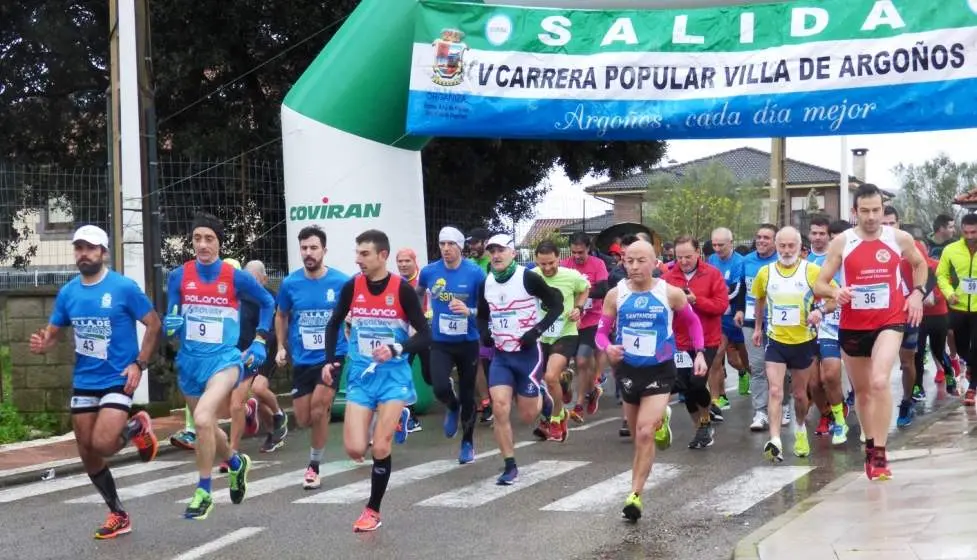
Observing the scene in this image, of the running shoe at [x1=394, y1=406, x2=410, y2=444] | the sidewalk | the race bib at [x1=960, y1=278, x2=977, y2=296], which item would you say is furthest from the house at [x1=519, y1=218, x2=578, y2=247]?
the running shoe at [x1=394, y1=406, x2=410, y2=444]

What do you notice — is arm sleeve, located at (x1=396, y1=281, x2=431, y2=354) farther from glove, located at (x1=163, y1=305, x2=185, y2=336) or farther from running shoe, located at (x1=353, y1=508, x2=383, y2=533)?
glove, located at (x1=163, y1=305, x2=185, y2=336)

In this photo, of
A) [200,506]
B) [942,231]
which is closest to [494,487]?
[200,506]

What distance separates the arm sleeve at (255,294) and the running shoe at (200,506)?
144cm

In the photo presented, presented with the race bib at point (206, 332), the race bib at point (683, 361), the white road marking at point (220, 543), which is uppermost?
the race bib at point (206, 332)

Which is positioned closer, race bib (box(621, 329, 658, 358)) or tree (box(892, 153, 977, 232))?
race bib (box(621, 329, 658, 358))

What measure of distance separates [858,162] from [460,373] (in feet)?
284

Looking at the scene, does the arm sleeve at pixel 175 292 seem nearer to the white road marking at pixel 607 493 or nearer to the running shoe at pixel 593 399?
the white road marking at pixel 607 493

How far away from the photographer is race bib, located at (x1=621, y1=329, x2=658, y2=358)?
8.80 meters

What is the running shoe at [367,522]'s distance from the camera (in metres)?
8.23

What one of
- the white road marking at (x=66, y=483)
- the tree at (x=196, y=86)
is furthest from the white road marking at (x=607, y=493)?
the tree at (x=196, y=86)

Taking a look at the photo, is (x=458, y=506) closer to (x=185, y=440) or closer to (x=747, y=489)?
(x=747, y=489)

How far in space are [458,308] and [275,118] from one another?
9.90 m

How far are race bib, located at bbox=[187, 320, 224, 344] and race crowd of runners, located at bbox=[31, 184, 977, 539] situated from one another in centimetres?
1

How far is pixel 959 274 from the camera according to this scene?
1399cm
